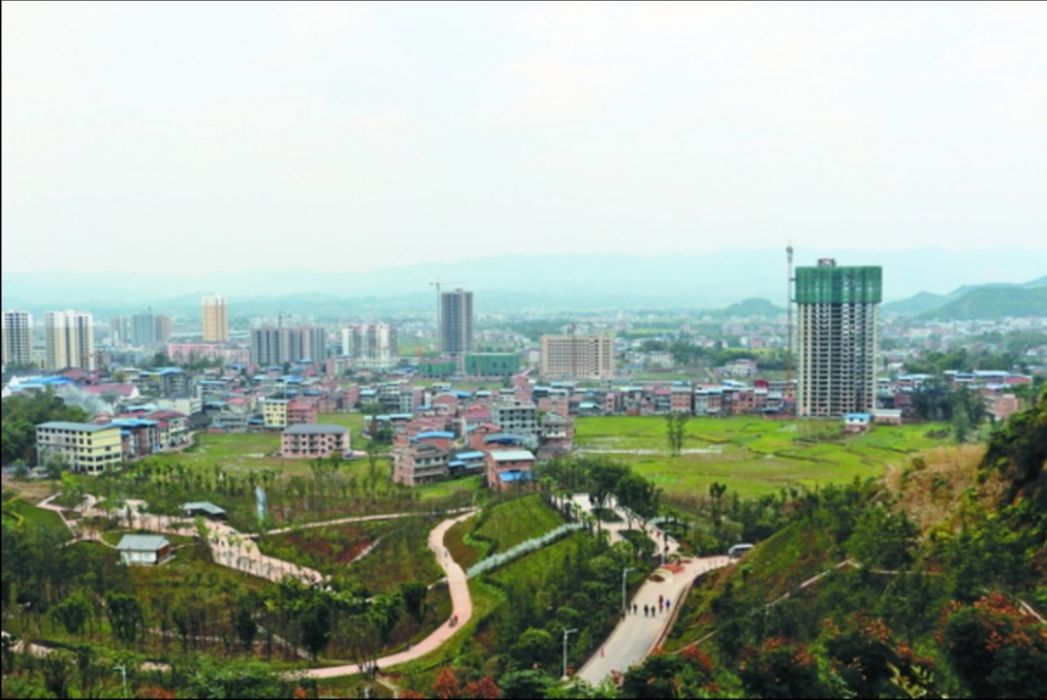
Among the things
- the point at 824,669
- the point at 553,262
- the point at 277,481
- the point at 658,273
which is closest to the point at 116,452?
the point at 277,481

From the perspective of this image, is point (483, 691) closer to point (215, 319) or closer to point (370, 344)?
point (370, 344)

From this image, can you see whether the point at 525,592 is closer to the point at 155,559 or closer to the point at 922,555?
the point at 922,555

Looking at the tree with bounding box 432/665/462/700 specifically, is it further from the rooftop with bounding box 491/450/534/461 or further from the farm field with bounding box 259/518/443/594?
the rooftop with bounding box 491/450/534/461

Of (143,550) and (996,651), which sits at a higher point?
(996,651)

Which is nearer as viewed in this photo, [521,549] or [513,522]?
[521,549]

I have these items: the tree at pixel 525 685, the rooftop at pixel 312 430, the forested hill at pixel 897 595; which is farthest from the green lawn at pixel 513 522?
the rooftop at pixel 312 430

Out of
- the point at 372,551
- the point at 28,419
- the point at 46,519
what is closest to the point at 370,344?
the point at 28,419

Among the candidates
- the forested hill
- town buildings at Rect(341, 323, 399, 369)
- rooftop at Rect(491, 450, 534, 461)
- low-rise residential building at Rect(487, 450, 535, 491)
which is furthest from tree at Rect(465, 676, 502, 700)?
town buildings at Rect(341, 323, 399, 369)
